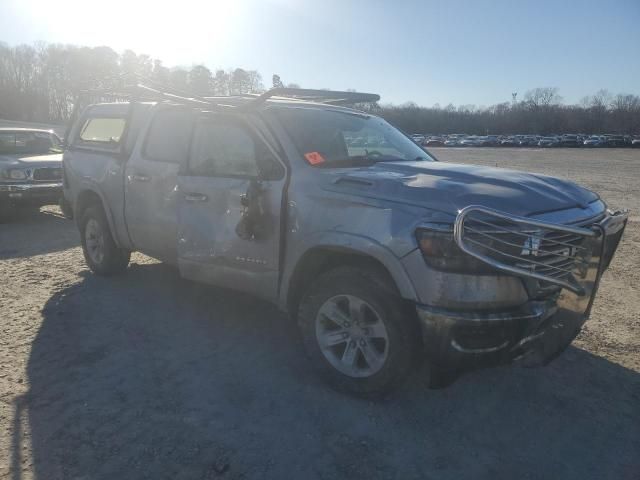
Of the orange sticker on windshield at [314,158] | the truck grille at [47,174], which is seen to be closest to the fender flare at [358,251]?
the orange sticker on windshield at [314,158]

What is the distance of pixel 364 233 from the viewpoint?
308 cm

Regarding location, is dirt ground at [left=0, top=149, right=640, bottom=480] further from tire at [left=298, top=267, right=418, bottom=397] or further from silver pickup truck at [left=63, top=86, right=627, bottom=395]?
silver pickup truck at [left=63, top=86, right=627, bottom=395]

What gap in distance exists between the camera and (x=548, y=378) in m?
3.64

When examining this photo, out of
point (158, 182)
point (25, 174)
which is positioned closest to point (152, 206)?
point (158, 182)

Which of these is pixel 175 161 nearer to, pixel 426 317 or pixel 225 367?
pixel 225 367

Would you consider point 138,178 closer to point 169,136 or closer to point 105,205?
point 169,136

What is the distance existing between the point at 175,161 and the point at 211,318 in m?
1.47

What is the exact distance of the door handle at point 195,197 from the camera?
13.5ft

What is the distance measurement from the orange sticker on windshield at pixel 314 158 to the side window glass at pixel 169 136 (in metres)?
1.29

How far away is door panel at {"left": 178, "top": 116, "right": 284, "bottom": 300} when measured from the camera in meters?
3.69

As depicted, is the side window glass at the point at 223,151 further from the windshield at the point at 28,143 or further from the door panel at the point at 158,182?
the windshield at the point at 28,143

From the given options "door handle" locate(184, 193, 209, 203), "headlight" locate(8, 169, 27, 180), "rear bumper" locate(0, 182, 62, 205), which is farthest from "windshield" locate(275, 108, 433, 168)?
"headlight" locate(8, 169, 27, 180)

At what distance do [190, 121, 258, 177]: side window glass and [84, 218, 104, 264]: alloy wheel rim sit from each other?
2004mm

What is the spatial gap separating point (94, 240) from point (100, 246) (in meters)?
0.16
